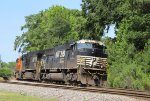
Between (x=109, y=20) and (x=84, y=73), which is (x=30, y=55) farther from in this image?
(x=84, y=73)

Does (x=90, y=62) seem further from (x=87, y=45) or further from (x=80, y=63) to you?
(x=87, y=45)

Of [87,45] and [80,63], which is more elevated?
[87,45]

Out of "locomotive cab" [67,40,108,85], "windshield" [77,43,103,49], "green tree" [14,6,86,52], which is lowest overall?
"locomotive cab" [67,40,108,85]

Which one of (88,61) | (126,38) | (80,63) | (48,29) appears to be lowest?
(80,63)

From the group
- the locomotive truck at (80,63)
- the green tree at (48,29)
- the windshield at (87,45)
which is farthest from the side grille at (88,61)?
the green tree at (48,29)

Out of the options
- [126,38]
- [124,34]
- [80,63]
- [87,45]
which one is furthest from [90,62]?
[124,34]

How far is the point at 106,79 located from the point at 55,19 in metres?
66.3

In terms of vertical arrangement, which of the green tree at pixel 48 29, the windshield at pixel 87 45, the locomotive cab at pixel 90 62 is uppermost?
the green tree at pixel 48 29

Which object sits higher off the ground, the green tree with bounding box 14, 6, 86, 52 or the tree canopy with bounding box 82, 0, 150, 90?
the green tree with bounding box 14, 6, 86, 52

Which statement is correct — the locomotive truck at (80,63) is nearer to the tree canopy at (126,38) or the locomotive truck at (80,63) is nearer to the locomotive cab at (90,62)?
the locomotive cab at (90,62)

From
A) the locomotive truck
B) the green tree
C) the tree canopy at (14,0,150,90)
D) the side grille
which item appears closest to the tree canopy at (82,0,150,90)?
the tree canopy at (14,0,150,90)

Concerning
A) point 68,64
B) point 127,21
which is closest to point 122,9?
point 127,21

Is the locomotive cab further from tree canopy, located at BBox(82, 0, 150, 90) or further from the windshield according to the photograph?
tree canopy, located at BBox(82, 0, 150, 90)

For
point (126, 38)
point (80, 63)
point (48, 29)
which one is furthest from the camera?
point (48, 29)
